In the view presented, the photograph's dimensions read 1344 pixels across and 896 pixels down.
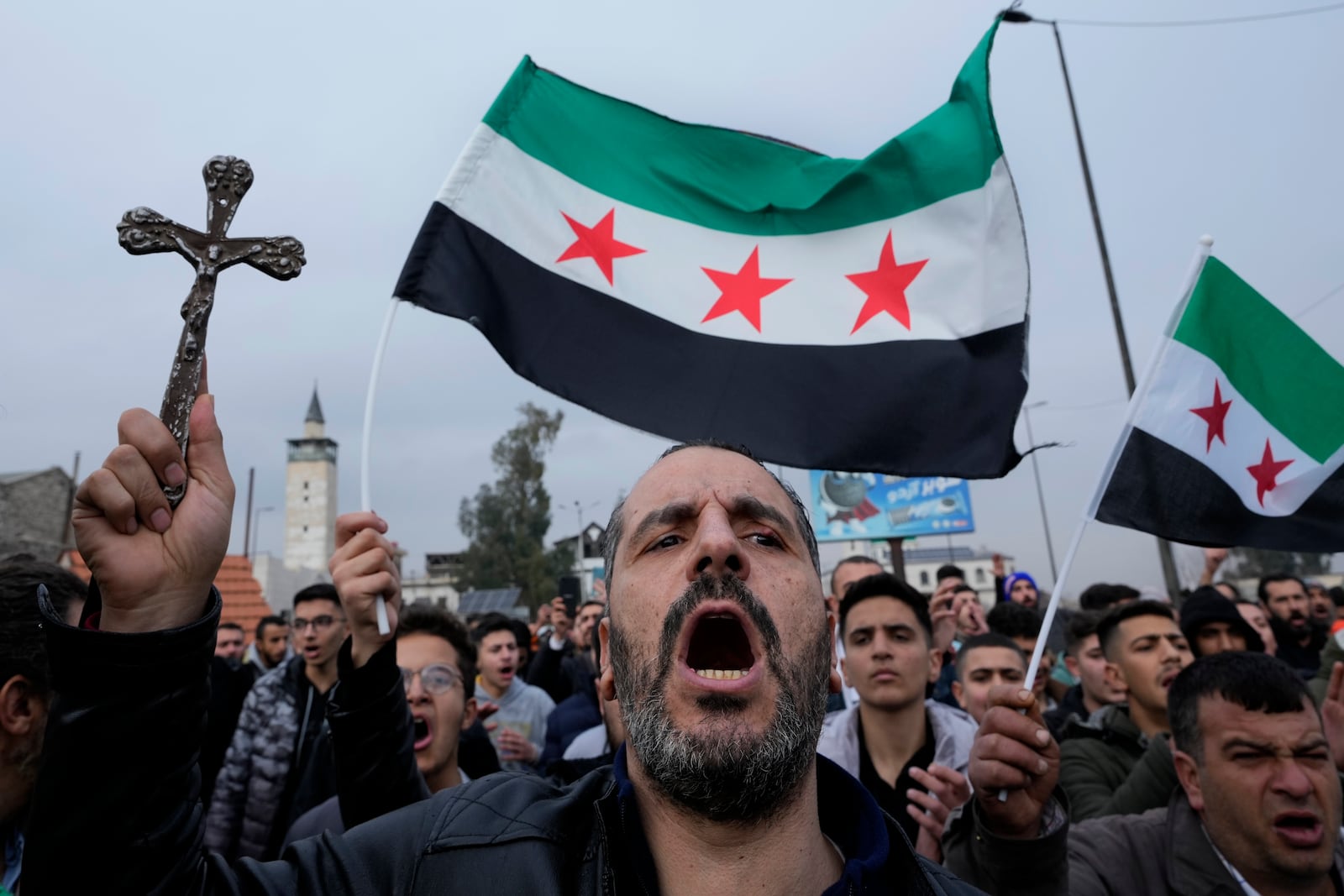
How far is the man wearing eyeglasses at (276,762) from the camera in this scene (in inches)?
155

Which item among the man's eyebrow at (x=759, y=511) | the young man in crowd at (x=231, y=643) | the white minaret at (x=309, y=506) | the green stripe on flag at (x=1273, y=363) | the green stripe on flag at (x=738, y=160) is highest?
the white minaret at (x=309, y=506)

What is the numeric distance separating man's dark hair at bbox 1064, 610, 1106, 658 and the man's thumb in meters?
4.84

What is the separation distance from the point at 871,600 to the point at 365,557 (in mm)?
2558

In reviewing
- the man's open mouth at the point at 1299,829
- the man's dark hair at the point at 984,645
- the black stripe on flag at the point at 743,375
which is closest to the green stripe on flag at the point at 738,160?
the black stripe on flag at the point at 743,375

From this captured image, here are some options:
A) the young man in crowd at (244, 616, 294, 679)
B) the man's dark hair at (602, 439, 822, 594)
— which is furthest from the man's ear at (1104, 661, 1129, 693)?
the young man in crowd at (244, 616, 294, 679)

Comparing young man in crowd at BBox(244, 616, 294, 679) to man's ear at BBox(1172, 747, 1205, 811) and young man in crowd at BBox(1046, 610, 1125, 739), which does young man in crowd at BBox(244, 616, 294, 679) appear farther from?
man's ear at BBox(1172, 747, 1205, 811)

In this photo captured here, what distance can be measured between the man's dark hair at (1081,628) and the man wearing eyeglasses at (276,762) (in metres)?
4.20

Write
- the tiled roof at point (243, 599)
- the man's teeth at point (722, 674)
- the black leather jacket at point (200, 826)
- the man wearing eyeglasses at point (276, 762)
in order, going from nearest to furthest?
the black leather jacket at point (200, 826), the man's teeth at point (722, 674), the man wearing eyeglasses at point (276, 762), the tiled roof at point (243, 599)

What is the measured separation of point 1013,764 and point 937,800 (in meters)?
0.56

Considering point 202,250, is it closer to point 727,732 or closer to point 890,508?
point 727,732

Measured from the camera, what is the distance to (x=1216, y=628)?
4.71 m

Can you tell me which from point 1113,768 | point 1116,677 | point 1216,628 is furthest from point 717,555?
point 1216,628

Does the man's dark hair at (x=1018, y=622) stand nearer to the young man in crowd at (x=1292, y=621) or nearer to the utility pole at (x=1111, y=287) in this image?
the young man in crowd at (x=1292, y=621)

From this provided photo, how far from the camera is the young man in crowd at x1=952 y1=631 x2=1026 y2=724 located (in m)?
4.24
